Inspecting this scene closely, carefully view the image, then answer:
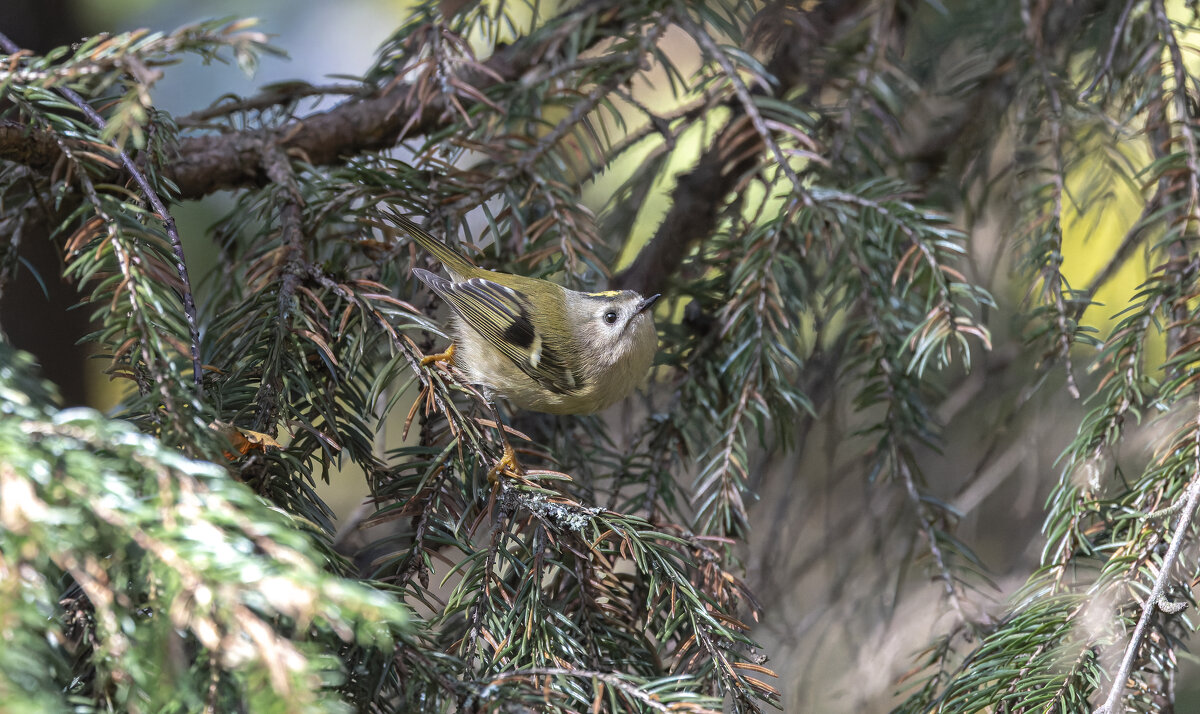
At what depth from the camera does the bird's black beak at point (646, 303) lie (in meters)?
1.58

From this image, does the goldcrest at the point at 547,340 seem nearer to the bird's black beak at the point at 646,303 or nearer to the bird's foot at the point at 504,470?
the bird's black beak at the point at 646,303

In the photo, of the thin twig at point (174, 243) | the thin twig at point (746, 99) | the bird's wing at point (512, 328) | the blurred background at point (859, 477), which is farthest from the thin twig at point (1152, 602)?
the bird's wing at point (512, 328)

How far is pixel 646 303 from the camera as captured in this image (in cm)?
161

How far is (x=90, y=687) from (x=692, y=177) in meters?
1.39

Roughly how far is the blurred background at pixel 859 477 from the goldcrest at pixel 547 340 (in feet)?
1.19

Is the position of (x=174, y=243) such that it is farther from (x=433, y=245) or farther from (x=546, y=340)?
(x=546, y=340)

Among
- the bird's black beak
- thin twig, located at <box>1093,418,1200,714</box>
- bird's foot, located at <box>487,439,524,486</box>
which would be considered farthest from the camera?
the bird's black beak

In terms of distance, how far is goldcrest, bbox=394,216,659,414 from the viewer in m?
1.63

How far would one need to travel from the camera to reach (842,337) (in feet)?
5.36

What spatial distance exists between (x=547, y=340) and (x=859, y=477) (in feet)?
2.67

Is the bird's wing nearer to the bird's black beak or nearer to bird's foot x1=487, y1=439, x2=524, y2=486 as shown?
the bird's black beak

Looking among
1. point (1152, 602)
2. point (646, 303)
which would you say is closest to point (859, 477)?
point (646, 303)

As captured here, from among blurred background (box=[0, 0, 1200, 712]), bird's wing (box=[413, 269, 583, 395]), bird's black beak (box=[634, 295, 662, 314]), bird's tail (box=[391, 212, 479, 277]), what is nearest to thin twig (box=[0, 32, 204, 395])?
bird's tail (box=[391, 212, 479, 277])

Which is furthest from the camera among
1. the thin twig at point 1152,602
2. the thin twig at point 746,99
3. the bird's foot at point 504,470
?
the thin twig at point 746,99
